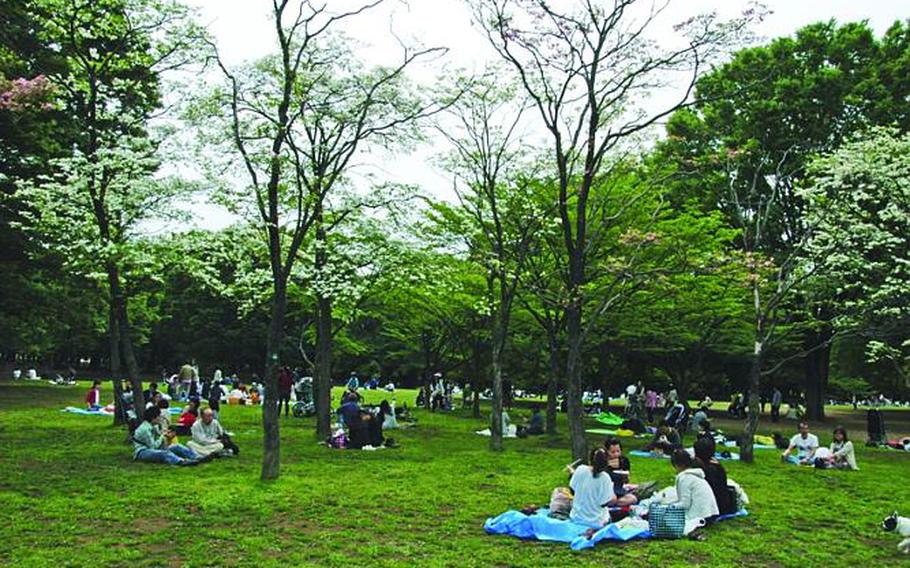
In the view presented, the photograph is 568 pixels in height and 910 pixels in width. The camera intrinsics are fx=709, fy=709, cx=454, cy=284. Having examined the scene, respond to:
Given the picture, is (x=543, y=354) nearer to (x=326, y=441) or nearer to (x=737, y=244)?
(x=737, y=244)

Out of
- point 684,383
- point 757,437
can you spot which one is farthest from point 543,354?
point 757,437

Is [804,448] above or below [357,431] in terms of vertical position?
below

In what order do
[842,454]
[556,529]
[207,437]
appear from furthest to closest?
[842,454] → [207,437] → [556,529]

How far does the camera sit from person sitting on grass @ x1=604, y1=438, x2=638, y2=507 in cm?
1046

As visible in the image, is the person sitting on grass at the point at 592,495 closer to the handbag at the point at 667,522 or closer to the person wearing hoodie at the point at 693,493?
the handbag at the point at 667,522

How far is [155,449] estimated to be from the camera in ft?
48.9

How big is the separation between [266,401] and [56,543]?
4838 mm

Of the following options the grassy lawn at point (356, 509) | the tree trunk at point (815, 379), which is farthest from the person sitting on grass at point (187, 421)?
the tree trunk at point (815, 379)

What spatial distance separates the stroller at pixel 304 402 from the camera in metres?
28.0

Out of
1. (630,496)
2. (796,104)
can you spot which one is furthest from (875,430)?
(630,496)

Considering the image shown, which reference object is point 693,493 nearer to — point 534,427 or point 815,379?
point 534,427

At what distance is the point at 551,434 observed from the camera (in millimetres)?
23594

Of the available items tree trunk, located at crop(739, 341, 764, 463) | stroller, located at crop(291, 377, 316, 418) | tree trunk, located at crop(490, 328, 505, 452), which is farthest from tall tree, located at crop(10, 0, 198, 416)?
tree trunk, located at crop(739, 341, 764, 463)

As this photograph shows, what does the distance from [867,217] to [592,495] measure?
12.7 m
